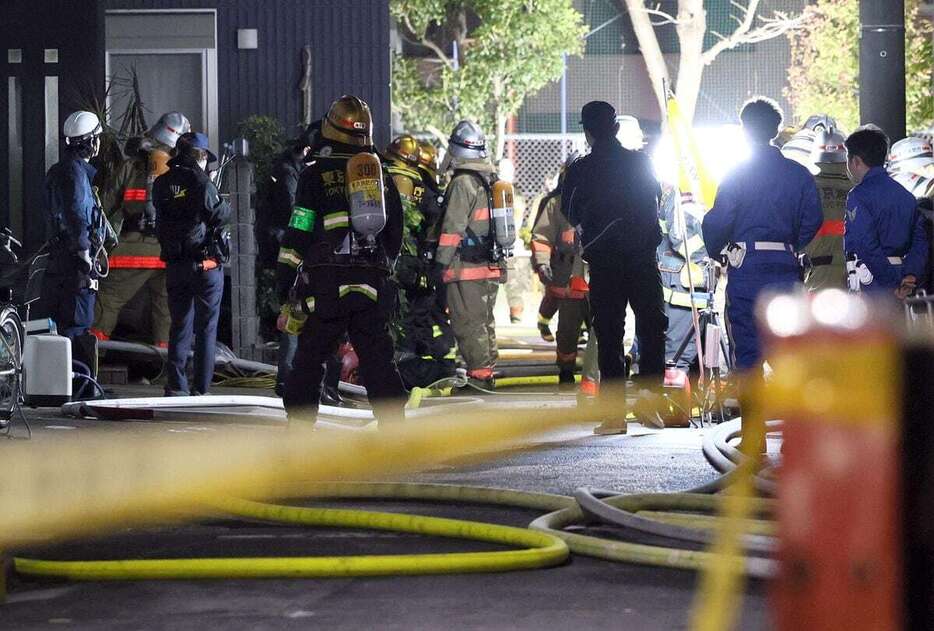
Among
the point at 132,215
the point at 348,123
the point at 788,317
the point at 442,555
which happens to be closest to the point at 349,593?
the point at 442,555

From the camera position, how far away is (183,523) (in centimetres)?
765

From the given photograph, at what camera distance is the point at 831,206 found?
43.2ft

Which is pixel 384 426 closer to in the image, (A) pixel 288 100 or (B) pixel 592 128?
(B) pixel 592 128

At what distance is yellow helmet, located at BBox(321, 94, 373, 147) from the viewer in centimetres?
991

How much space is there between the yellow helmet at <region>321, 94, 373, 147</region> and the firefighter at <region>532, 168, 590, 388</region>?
476 cm

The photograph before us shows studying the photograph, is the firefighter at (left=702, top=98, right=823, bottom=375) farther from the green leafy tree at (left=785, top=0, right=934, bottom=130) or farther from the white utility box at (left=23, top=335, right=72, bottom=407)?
the green leafy tree at (left=785, top=0, right=934, bottom=130)

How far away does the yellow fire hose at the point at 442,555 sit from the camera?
6.19 meters

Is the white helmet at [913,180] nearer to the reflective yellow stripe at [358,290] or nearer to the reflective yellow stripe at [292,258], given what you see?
the reflective yellow stripe at [358,290]

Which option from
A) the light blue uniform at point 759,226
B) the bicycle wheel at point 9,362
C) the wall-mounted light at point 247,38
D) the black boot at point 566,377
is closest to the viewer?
the light blue uniform at point 759,226

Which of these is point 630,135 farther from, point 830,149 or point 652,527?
point 652,527

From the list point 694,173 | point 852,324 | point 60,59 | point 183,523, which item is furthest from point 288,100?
point 852,324

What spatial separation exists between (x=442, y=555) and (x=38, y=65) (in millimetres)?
11620

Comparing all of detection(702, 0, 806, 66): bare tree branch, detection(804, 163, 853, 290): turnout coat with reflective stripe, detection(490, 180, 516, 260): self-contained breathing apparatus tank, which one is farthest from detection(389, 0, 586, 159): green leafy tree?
detection(804, 163, 853, 290): turnout coat with reflective stripe

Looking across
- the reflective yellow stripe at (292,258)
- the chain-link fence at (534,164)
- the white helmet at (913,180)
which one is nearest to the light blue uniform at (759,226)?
the reflective yellow stripe at (292,258)
